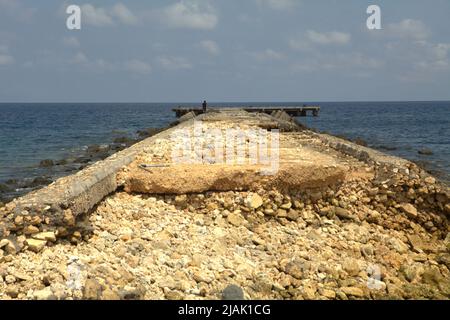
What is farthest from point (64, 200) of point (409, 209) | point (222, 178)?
point (409, 209)

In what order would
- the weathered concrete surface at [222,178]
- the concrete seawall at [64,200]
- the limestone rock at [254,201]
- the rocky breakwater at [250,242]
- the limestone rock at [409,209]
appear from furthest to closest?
1. the limestone rock at [409,209]
2. the weathered concrete surface at [222,178]
3. the limestone rock at [254,201]
4. the concrete seawall at [64,200]
5. the rocky breakwater at [250,242]

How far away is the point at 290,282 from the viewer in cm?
584

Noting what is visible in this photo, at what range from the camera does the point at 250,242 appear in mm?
6754

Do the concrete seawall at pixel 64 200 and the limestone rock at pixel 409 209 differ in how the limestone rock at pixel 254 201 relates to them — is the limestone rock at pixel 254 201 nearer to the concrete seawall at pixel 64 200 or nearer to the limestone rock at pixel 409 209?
the concrete seawall at pixel 64 200

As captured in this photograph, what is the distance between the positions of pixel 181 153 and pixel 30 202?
3.96m

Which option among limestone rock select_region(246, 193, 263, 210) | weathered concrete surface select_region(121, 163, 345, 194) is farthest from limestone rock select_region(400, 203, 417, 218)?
limestone rock select_region(246, 193, 263, 210)

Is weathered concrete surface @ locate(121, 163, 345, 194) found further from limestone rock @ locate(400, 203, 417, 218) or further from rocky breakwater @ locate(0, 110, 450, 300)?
limestone rock @ locate(400, 203, 417, 218)

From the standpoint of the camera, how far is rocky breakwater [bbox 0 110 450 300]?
16.8 ft

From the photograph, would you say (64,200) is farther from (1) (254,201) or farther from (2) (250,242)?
(1) (254,201)

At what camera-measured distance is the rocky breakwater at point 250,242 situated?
16.8 ft

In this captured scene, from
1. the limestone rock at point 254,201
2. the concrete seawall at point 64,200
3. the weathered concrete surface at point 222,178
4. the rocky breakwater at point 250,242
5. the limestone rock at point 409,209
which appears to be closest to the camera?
the rocky breakwater at point 250,242

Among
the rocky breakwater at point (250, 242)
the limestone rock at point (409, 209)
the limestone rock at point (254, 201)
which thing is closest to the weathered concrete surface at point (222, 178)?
the rocky breakwater at point (250, 242)

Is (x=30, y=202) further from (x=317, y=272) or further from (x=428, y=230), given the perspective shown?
(x=428, y=230)

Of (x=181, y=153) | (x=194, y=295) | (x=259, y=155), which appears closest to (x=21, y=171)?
(x=181, y=153)
